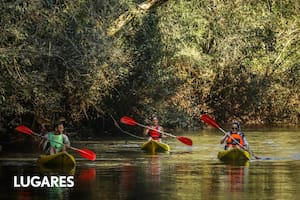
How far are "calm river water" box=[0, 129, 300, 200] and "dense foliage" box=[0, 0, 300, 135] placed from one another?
233cm

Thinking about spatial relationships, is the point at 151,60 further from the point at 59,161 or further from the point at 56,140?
the point at 59,161

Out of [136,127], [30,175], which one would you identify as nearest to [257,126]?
[136,127]

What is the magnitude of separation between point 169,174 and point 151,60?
16646mm

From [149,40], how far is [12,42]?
11702mm

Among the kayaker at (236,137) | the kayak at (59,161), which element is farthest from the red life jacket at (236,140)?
the kayak at (59,161)

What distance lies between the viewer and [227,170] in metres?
20.2

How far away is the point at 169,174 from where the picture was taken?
18922 mm

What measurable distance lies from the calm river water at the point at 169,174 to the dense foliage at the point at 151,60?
233 cm

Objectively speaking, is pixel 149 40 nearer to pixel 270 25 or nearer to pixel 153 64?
pixel 153 64

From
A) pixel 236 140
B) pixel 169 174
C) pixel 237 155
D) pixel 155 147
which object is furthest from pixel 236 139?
pixel 169 174

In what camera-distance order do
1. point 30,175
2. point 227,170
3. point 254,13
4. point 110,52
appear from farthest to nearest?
Answer: point 254,13 < point 110,52 < point 227,170 < point 30,175

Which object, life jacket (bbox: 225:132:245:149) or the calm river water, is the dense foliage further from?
life jacket (bbox: 225:132:245:149)

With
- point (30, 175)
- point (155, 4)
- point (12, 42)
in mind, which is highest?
point (155, 4)

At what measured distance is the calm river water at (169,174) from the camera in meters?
15.0
